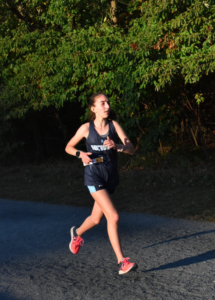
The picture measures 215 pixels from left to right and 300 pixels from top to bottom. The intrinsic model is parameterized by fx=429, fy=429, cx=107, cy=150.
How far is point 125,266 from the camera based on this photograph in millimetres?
4254

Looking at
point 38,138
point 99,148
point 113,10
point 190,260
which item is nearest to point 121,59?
point 113,10

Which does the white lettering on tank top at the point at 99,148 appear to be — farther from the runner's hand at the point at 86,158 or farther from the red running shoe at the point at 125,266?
the red running shoe at the point at 125,266

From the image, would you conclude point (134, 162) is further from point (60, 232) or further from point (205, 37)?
point (60, 232)

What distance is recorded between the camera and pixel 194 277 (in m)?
4.20

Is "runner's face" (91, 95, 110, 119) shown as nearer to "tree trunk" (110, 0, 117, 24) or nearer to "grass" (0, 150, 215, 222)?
"grass" (0, 150, 215, 222)

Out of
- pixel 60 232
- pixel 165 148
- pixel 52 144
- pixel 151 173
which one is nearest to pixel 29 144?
pixel 52 144

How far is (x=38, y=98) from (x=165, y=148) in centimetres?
464

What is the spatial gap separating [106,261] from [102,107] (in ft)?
5.78

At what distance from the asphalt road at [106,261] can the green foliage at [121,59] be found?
13.6ft

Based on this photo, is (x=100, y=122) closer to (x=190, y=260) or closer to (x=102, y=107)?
(x=102, y=107)

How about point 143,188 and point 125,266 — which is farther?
point 143,188

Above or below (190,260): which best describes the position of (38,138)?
above

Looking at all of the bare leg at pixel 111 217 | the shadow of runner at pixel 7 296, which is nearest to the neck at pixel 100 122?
the bare leg at pixel 111 217

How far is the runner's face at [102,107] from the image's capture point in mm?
4609
